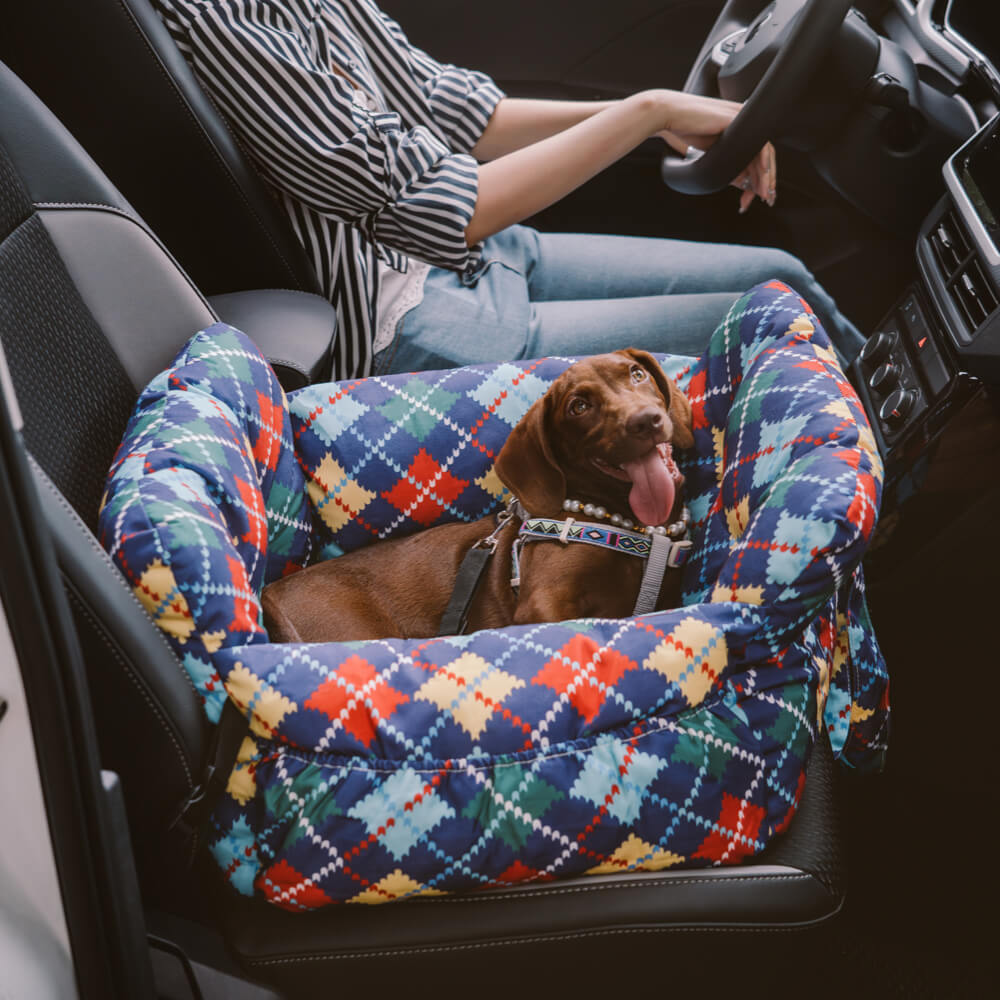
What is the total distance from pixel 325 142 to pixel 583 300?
0.65 m

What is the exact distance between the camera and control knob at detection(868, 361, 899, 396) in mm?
1402

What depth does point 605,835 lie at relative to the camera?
0.86 meters

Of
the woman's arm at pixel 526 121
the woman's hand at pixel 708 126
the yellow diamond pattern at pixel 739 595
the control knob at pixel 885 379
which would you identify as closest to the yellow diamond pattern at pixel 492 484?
the yellow diamond pattern at pixel 739 595

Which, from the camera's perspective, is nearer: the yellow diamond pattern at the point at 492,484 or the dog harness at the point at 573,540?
Answer: the dog harness at the point at 573,540

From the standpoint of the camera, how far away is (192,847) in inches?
35.8

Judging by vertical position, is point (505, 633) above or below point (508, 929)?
above

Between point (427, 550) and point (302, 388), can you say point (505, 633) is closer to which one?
point (427, 550)

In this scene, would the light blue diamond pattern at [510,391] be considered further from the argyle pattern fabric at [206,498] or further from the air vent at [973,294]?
the air vent at [973,294]

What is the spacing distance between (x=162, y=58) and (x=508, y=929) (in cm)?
133

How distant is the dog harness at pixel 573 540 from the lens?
→ 133 centimetres

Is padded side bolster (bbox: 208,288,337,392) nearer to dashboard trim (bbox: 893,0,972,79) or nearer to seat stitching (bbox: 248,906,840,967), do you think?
seat stitching (bbox: 248,906,840,967)

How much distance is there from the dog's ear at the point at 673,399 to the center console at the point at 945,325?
34cm

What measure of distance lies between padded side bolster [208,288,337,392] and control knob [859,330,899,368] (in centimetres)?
100

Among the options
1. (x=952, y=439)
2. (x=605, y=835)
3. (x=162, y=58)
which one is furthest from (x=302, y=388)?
(x=952, y=439)
